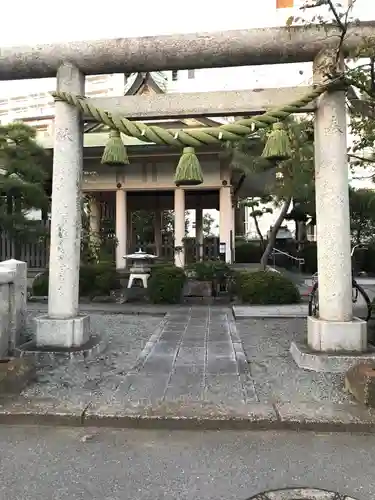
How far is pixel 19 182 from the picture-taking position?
1122cm

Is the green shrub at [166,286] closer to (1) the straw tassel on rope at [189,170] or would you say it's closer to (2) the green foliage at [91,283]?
(2) the green foliage at [91,283]

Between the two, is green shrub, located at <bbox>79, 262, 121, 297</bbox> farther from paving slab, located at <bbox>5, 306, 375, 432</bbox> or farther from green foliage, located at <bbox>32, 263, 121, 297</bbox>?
paving slab, located at <bbox>5, 306, 375, 432</bbox>

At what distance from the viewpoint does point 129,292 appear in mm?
12148

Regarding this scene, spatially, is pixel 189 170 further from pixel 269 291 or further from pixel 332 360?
pixel 269 291

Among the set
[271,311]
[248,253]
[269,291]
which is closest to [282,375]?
[271,311]

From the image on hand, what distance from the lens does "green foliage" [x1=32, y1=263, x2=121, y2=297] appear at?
11773mm

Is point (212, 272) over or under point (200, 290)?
over

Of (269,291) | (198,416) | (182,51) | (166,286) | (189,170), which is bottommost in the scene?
(198,416)

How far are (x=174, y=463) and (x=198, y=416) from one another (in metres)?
0.66

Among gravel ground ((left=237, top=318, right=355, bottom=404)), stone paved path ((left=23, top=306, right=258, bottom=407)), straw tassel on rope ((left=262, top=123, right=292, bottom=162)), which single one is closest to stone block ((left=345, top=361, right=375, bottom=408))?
gravel ground ((left=237, top=318, right=355, bottom=404))

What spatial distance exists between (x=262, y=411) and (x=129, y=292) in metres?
8.63

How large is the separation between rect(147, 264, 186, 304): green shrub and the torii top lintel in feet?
20.1

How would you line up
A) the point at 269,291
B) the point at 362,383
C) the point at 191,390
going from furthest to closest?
the point at 269,291
the point at 191,390
the point at 362,383

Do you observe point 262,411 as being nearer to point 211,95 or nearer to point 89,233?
point 211,95
